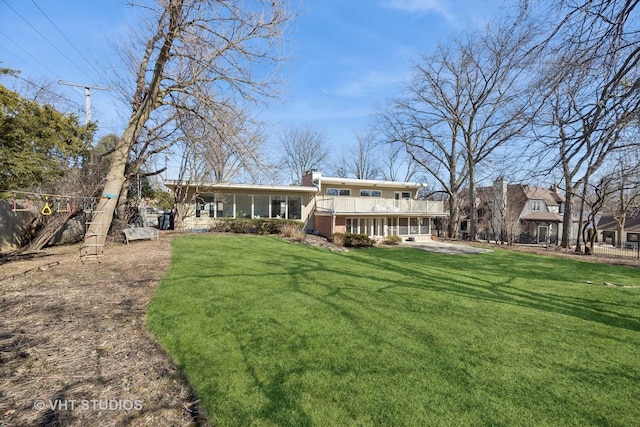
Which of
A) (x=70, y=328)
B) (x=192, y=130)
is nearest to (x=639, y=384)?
(x=70, y=328)

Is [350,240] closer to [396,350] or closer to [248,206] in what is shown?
[248,206]

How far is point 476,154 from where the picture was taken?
74.4 ft

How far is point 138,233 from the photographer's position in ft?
37.6

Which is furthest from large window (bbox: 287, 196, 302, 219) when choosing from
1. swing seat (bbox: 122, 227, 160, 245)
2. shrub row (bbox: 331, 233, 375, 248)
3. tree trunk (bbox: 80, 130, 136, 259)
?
tree trunk (bbox: 80, 130, 136, 259)

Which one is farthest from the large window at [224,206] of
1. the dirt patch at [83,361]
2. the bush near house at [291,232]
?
the dirt patch at [83,361]

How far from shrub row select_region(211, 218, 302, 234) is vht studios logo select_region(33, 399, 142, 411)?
1397 centimetres

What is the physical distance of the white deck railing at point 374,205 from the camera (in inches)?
694

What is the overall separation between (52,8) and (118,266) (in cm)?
850

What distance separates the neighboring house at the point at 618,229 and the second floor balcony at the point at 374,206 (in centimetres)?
2647

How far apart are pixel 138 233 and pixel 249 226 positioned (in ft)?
20.3

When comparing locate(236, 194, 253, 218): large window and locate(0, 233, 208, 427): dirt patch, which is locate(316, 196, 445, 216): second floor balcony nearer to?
locate(236, 194, 253, 218): large window

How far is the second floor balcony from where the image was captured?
17.6 m

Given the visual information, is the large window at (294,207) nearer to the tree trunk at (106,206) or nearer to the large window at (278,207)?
the large window at (278,207)

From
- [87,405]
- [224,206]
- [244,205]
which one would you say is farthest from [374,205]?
[87,405]
